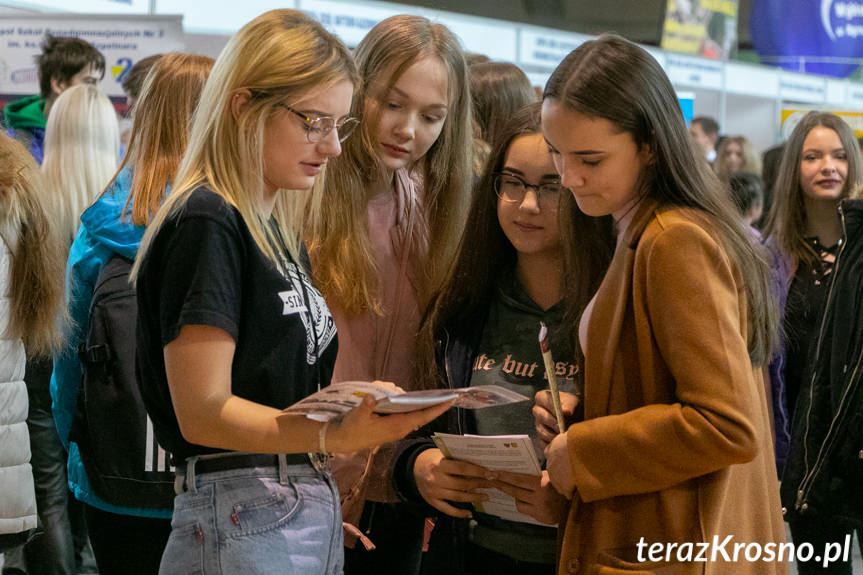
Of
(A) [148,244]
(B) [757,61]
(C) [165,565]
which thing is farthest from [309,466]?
(B) [757,61]

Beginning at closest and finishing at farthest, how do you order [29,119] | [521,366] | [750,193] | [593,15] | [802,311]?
[521,366] → [802,311] → [29,119] → [750,193] → [593,15]

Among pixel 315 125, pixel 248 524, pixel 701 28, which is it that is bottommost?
pixel 248 524

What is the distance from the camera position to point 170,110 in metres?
2.30

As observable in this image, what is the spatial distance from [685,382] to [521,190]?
0.67 meters

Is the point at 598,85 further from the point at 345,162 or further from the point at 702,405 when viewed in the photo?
the point at 345,162

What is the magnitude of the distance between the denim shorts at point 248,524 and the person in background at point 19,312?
1134mm

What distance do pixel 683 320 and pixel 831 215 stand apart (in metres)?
2.63

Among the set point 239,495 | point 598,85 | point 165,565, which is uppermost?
point 598,85

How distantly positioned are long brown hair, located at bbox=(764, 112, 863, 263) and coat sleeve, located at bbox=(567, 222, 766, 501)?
234 cm

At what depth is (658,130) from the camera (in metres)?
1.51

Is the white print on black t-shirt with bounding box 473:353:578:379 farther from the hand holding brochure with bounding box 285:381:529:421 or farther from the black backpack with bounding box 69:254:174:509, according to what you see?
the black backpack with bounding box 69:254:174:509

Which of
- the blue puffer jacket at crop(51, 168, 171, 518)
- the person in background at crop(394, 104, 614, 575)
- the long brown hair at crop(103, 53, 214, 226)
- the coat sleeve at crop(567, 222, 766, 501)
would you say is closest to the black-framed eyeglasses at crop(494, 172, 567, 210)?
the person in background at crop(394, 104, 614, 575)

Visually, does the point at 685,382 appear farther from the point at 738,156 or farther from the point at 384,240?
the point at 738,156

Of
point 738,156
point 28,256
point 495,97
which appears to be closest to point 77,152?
point 28,256
